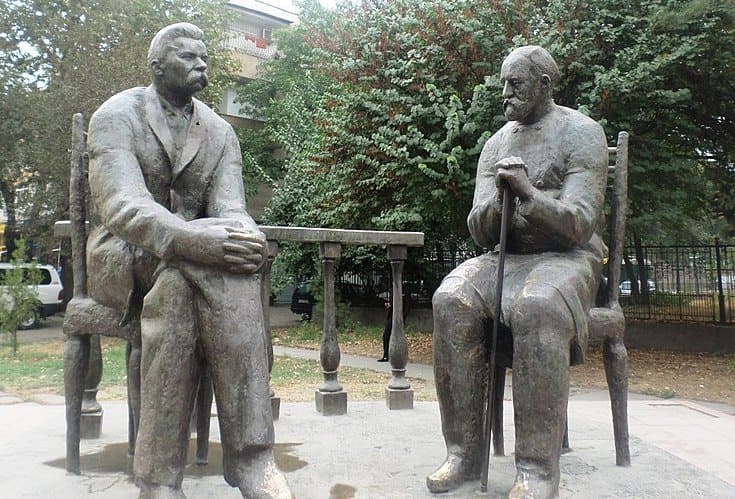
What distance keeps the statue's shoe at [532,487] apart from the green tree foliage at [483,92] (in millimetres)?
5540

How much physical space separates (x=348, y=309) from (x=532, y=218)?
12568 mm

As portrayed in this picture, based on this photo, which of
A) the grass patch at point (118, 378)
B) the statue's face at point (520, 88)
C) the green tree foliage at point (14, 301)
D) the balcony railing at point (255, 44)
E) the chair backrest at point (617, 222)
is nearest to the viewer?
the statue's face at point (520, 88)

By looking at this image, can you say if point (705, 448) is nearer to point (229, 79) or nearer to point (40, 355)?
point (40, 355)

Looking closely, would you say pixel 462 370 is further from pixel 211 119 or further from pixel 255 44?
pixel 255 44

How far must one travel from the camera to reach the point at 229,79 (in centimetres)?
1597

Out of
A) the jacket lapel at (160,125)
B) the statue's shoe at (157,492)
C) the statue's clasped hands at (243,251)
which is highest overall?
the jacket lapel at (160,125)

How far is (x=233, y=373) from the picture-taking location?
8.25 feet

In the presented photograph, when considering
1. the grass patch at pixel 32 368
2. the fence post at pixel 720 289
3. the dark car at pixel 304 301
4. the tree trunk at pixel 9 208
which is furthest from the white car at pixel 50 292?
the fence post at pixel 720 289

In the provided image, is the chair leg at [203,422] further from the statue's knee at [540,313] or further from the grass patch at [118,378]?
the grass patch at [118,378]

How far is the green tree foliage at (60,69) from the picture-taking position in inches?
480

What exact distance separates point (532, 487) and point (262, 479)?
3.38ft

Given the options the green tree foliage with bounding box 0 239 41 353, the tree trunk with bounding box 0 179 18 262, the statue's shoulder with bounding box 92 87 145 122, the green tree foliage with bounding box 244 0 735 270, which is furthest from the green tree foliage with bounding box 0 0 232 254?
the statue's shoulder with bounding box 92 87 145 122

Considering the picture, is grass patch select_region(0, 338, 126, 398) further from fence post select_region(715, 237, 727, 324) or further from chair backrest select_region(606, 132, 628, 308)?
fence post select_region(715, 237, 727, 324)

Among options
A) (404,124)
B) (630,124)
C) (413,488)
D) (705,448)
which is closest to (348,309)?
(404,124)
